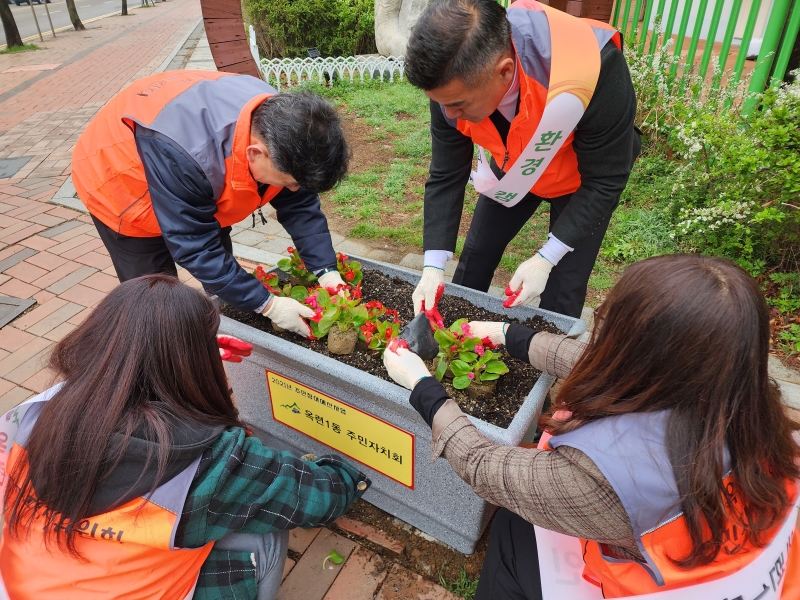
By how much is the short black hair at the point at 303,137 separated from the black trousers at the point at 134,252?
59cm

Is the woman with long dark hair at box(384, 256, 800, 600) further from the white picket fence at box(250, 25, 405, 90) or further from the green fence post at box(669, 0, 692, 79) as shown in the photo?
the white picket fence at box(250, 25, 405, 90)

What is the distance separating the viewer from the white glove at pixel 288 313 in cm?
184

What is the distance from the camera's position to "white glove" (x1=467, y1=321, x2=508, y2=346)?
1.72 metres

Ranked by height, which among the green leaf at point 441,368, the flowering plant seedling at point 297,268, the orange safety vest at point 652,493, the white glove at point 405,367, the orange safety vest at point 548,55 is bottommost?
the flowering plant seedling at point 297,268

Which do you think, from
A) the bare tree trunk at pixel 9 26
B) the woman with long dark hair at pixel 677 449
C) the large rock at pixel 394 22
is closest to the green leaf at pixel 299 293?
the woman with long dark hair at pixel 677 449

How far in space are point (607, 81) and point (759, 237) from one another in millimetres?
2246

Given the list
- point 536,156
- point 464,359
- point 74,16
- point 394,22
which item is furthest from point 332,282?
point 74,16

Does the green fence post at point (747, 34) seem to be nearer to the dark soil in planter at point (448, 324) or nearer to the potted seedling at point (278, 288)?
the dark soil in planter at point (448, 324)

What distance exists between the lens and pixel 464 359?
1.63 m

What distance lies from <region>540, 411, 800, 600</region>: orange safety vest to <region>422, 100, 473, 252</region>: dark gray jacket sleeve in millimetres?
1128

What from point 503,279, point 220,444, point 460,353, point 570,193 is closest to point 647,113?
point 503,279

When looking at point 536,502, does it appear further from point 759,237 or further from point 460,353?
point 759,237

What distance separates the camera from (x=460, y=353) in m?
1.65

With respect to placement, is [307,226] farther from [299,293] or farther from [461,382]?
[461,382]
